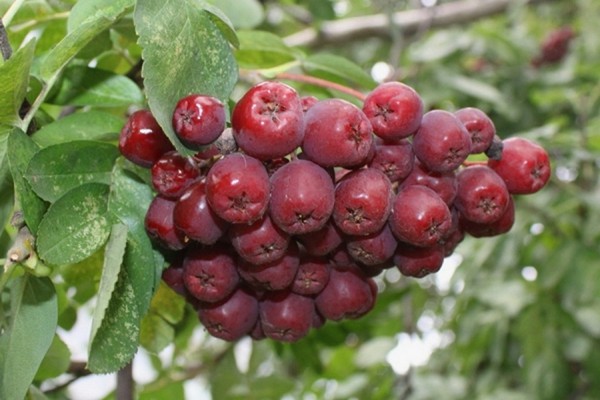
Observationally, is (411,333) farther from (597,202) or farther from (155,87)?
(155,87)

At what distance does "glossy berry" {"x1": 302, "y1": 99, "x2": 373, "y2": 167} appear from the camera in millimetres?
692

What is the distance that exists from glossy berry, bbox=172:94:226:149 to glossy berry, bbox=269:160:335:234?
0.23ft

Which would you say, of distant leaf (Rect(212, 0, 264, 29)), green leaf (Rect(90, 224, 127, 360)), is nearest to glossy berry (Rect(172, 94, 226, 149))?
green leaf (Rect(90, 224, 127, 360))

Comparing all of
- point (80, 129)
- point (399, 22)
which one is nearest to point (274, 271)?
point (80, 129)

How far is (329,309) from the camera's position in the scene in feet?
2.78

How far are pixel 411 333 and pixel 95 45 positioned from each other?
1215 millimetres

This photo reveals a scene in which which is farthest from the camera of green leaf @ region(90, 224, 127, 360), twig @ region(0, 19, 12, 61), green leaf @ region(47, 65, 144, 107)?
green leaf @ region(47, 65, 144, 107)

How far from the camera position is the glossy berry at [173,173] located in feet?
2.48

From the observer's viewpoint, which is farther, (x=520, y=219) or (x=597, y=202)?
(x=520, y=219)

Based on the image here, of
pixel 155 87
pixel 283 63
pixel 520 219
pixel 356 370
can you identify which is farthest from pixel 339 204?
pixel 356 370

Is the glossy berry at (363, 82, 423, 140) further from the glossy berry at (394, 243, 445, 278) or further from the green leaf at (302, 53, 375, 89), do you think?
the green leaf at (302, 53, 375, 89)

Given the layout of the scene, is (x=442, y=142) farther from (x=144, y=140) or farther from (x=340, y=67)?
(x=340, y=67)

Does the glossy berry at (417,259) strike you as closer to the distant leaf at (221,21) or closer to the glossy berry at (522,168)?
the glossy berry at (522,168)

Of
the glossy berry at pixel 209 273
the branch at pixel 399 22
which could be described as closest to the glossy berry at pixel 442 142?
the glossy berry at pixel 209 273
